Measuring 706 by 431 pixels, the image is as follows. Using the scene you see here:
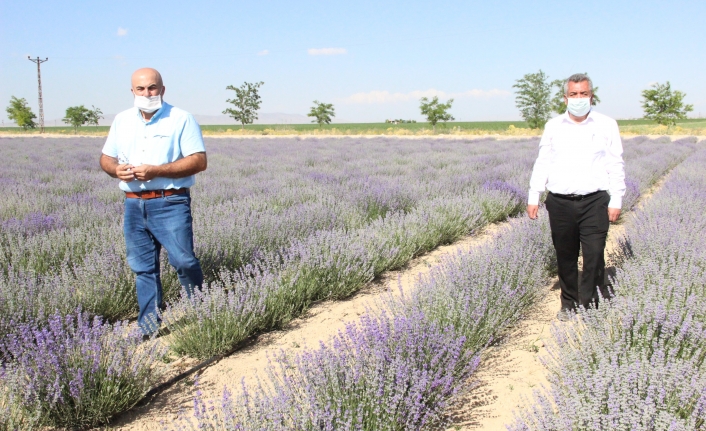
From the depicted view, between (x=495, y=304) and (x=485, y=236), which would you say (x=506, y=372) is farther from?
(x=485, y=236)

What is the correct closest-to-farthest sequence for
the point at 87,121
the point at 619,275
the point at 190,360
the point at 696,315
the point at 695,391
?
the point at 695,391, the point at 696,315, the point at 190,360, the point at 619,275, the point at 87,121

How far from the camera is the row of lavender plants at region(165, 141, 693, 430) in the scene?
1.79 meters

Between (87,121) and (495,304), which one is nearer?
(495,304)

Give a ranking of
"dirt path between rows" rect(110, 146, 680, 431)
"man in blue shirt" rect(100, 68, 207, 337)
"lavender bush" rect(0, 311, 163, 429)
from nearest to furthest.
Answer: "lavender bush" rect(0, 311, 163, 429) → "dirt path between rows" rect(110, 146, 680, 431) → "man in blue shirt" rect(100, 68, 207, 337)

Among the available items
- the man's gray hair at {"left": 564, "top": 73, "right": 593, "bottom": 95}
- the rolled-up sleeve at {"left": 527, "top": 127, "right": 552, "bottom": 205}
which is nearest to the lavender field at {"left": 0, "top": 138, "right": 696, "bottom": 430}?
the rolled-up sleeve at {"left": 527, "top": 127, "right": 552, "bottom": 205}

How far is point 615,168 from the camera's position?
3.13 m

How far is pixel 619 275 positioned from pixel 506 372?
1.21 meters

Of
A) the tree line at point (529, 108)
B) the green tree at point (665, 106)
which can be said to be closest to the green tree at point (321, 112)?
the tree line at point (529, 108)

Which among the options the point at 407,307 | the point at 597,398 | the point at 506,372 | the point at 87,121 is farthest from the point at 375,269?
the point at 87,121

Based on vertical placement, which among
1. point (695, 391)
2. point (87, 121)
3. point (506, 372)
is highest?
point (87, 121)

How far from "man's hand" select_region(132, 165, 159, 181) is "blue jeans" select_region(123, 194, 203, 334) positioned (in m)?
0.19

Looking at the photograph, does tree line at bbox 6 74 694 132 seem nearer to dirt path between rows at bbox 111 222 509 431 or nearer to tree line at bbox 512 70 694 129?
tree line at bbox 512 70 694 129

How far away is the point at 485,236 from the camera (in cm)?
642

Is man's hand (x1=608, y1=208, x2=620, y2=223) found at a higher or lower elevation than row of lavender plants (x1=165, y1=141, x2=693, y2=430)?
higher
